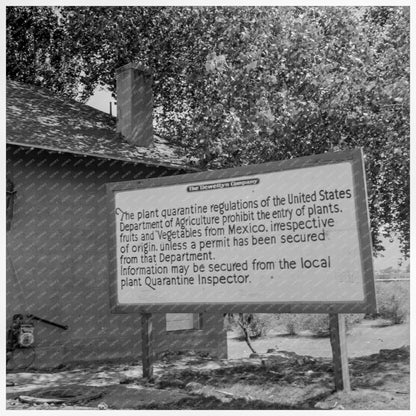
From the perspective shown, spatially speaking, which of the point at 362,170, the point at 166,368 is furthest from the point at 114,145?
the point at 362,170

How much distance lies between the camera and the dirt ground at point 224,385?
6.92m

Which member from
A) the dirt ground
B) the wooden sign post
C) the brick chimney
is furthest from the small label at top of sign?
the brick chimney

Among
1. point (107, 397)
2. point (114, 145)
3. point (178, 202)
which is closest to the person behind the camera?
point (107, 397)

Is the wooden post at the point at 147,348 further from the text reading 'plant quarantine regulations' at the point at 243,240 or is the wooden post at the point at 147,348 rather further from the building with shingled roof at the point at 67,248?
the building with shingled roof at the point at 67,248

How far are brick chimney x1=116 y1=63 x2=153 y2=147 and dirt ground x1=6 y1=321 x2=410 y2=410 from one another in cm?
564

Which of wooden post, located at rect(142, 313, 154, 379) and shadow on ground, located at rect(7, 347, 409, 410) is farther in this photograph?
wooden post, located at rect(142, 313, 154, 379)

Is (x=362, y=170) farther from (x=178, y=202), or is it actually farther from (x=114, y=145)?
(x=114, y=145)

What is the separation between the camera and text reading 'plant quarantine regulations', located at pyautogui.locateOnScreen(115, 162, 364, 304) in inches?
271

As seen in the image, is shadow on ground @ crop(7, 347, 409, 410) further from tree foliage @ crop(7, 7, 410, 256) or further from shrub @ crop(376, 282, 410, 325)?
shrub @ crop(376, 282, 410, 325)

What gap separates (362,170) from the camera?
682 centimetres

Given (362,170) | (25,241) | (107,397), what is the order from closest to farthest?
(362,170) → (107,397) → (25,241)

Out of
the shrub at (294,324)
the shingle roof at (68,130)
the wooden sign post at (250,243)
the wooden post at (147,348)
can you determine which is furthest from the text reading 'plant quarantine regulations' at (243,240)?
the shrub at (294,324)
